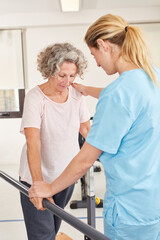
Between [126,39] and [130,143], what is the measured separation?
0.40 meters

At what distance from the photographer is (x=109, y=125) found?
3.43ft

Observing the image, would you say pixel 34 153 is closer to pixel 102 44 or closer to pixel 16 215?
pixel 102 44

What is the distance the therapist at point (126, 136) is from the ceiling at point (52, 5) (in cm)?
422

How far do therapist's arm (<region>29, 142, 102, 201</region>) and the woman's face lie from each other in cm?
63

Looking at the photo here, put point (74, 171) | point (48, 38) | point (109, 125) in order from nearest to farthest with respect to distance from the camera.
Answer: point (109, 125) → point (74, 171) → point (48, 38)

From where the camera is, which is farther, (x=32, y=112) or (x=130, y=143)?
(x=32, y=112)

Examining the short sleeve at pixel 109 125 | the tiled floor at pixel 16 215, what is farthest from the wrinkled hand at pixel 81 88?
the tiled floor at pixel 16 215

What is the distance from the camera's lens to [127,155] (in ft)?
3.59

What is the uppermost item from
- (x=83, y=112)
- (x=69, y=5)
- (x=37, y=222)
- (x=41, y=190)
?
(x=69, y=5)

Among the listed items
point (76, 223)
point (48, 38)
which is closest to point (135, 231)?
point (76, 223)

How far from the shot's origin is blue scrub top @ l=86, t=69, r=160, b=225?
3.41 feet

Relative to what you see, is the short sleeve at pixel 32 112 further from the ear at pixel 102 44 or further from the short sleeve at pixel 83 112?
the ear at pixel 102 44

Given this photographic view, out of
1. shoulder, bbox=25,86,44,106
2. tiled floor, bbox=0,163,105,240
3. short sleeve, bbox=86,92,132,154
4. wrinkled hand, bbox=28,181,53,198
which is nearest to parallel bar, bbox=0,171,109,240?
wrinkled hand, bbox=28,181,53,198

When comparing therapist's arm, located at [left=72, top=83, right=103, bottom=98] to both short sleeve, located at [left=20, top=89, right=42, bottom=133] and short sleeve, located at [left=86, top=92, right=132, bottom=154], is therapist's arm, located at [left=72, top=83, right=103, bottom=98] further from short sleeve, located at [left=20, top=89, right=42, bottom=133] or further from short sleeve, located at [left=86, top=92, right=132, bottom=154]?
short sleeve, located at [left=86, top=92, right=132, bottom=154]
